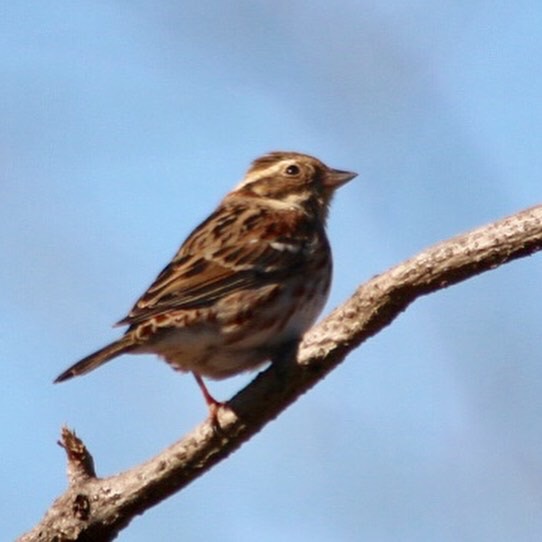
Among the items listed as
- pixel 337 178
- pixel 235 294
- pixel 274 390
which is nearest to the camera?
pixel 274 390

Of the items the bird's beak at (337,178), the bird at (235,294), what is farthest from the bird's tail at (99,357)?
the bird's beak at (337,178)

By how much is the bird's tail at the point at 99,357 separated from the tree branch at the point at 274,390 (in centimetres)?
96

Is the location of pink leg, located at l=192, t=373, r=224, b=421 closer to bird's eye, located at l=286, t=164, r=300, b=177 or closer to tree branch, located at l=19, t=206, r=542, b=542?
tree branch, located at l=19, t=206, r=542, b=542

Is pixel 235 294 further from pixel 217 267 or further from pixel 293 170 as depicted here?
pixel 293 170

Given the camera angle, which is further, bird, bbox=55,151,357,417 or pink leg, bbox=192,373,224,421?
bird, bbox=55,151,357,417

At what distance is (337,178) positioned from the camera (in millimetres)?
Result: 8812

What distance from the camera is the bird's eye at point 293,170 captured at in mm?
8961

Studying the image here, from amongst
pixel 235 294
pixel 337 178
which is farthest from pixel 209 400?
pixel 337 178

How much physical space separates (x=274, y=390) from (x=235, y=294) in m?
2.11

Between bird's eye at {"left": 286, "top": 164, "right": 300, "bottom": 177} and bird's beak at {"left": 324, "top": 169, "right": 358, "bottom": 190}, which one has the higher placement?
bird's eye at {"left": 286, "top": 164, "right": 300, "bottom": 177}

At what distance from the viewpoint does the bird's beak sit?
878 centimetres

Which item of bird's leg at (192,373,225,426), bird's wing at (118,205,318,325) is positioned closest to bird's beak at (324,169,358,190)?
bird's wing at (118,205,318,325)

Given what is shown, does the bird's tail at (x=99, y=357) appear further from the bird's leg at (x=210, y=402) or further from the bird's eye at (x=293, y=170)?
the bird's eye at (x=293, y=170)

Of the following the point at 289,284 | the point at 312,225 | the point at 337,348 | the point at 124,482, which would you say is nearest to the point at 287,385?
the point at 337,348
